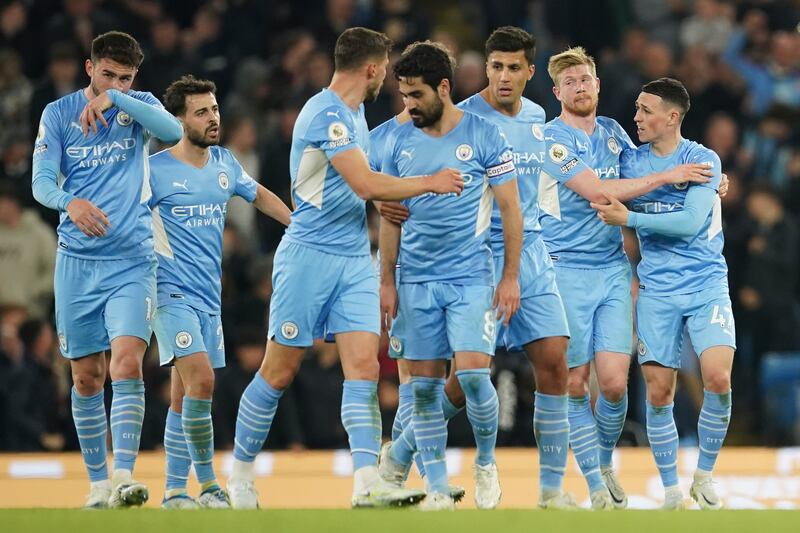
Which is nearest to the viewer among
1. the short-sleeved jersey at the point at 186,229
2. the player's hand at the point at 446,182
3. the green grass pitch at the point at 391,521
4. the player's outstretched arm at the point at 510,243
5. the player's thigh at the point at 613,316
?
the green grass pitch at the point at 391,521

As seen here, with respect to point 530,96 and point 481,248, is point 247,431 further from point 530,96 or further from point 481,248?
point 530,96

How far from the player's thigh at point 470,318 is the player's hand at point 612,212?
1.12 m

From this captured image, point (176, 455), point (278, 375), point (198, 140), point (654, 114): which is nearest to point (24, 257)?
point (198, 140)

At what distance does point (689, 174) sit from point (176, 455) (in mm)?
3772

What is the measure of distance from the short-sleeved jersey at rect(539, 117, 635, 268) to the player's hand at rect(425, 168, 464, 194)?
161 centimetres

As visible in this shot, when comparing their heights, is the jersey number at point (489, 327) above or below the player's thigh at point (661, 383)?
above

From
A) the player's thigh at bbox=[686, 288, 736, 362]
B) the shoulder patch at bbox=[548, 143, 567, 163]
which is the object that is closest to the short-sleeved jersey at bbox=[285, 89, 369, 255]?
the shoulder patch at bbox=[548, 143, 567, 163]

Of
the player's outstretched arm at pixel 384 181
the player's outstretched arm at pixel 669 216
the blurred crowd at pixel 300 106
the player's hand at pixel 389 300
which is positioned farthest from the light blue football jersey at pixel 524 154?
the blurred crowd at pixel 300 106

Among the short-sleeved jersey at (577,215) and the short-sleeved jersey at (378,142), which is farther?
the short-sleeved jersey at (577,215)

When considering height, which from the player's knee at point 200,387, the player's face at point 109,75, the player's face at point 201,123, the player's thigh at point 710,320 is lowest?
the player's knee at point 200,387

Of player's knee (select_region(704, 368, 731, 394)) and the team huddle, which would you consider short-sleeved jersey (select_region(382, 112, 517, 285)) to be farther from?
player's knee (select_region(704, 368, 731, 394))

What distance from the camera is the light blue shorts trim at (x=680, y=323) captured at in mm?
9648

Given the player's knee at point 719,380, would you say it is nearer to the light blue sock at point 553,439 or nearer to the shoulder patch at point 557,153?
the light blue sock at point 553,439

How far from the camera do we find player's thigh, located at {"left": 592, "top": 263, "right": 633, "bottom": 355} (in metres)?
9.91
